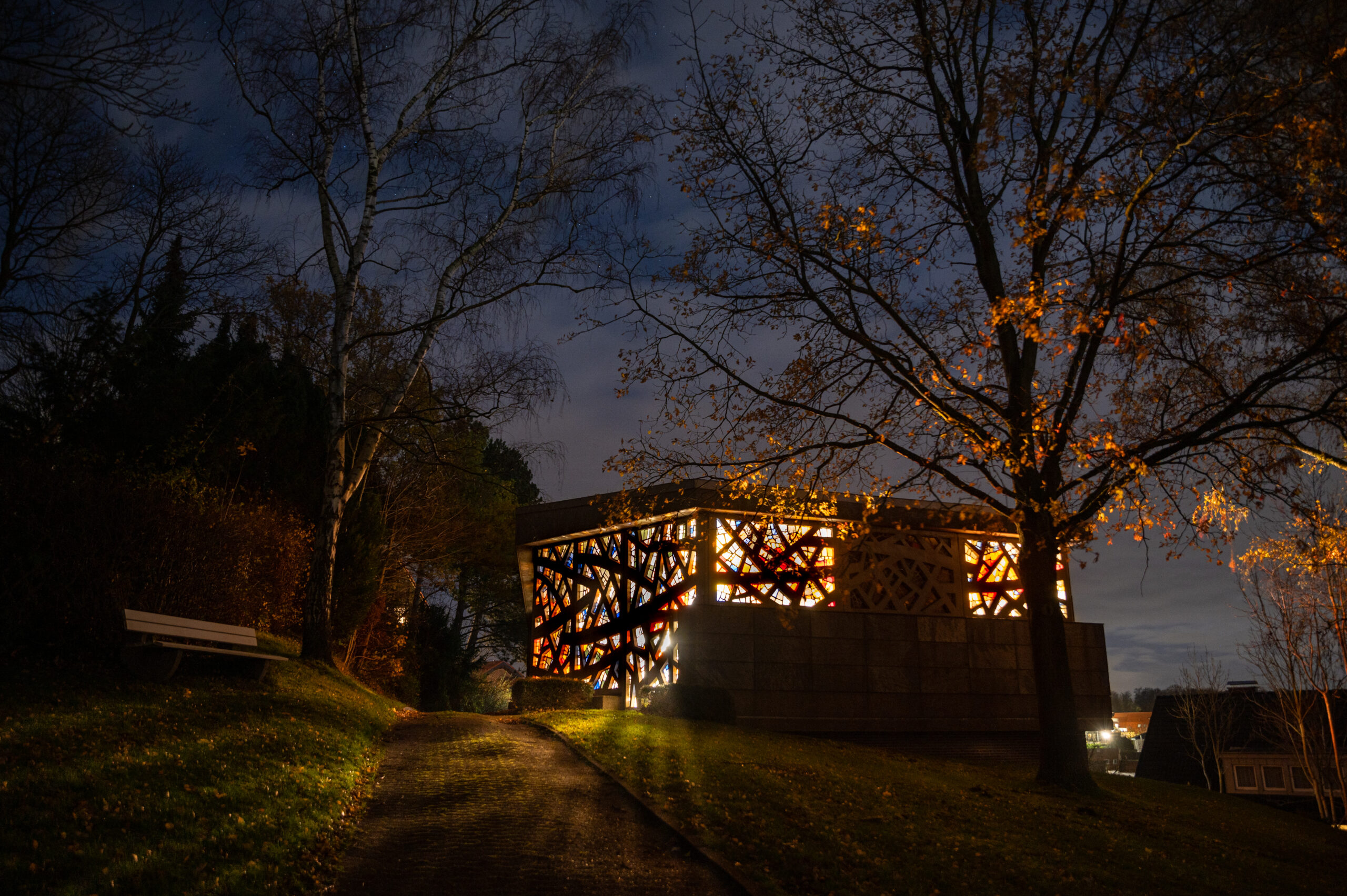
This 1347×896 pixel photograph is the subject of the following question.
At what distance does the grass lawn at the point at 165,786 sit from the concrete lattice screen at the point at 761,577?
320 inches

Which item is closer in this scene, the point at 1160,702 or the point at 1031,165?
the point at 1031,165

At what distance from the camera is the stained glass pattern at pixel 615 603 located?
17.6 metres

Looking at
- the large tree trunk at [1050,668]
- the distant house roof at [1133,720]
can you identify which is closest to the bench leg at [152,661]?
the large tree trunk at [1050,668]

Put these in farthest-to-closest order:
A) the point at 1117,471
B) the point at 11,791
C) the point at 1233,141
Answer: the point at 1117,471 < the point at 1233,141 < the point at 11,791

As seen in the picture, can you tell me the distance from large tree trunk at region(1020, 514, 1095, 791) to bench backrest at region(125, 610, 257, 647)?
10361mm

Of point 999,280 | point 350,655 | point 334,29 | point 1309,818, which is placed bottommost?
point 1309,818

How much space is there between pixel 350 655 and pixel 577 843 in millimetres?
18484

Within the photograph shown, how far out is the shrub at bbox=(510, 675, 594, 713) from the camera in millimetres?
17453

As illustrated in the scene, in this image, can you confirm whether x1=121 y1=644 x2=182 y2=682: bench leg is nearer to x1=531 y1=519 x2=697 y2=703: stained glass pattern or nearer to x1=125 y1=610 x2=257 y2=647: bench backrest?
x1=125 y1=610 x2=257 y2=647: bench backrest

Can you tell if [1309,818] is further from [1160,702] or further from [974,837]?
[1160,702]

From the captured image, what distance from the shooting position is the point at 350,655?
2297cm

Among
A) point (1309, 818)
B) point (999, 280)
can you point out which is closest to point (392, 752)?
point (999, 280)

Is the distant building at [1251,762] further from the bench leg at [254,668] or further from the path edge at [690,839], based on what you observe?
the bench leg at [254,668]

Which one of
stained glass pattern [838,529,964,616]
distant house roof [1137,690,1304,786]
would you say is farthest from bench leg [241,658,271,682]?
distant house roof [1137,690,1304,786]
